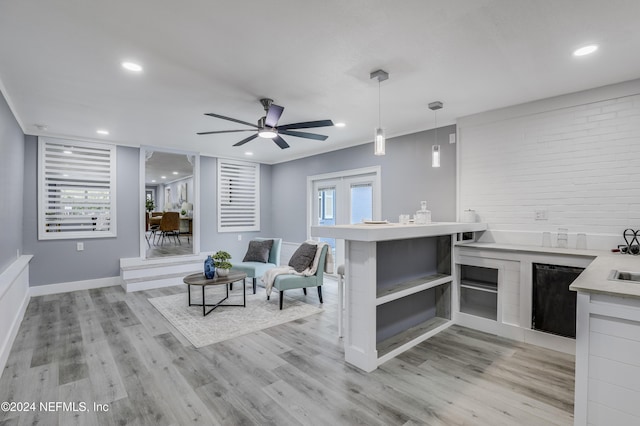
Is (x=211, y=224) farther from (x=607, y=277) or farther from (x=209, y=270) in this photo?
(x=607, y=277)

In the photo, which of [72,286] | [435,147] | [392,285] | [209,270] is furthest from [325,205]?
[72,286]

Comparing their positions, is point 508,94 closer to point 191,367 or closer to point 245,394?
point 245,394

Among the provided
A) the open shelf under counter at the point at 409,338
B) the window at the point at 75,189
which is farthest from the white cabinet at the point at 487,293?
the window at the point at 75,189

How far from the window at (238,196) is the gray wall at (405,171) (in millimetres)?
1228

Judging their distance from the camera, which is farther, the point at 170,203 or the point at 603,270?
the point at 170,203

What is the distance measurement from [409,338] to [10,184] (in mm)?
5060

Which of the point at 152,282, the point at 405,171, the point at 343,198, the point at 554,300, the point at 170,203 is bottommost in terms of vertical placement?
the point at 152,282

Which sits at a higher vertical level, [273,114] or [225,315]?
[273,114]

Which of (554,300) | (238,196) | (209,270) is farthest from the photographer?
(238,196)

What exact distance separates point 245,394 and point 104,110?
12.2ft

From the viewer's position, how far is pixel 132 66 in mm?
2648

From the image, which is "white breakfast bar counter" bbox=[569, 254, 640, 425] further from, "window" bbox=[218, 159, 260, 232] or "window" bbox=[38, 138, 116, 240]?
"window" bbox=[38, 138, 116, 240]

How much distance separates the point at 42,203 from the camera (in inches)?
192

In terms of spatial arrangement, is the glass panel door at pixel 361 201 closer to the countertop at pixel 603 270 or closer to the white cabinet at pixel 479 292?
the white cabinet at pixel 479 292
